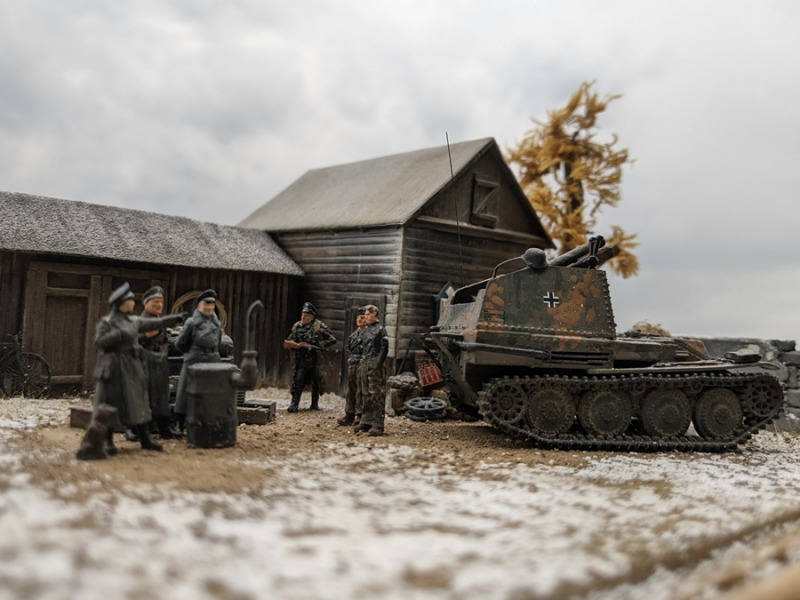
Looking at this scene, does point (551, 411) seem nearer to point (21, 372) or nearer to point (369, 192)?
point (369, 192)

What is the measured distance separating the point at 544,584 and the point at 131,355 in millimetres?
5506

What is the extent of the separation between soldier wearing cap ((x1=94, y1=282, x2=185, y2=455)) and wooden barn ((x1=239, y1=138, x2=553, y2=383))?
7.63 m

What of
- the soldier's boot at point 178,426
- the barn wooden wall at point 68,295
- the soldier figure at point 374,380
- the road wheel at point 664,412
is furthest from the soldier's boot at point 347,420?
the barn wooden wall at point 68,295

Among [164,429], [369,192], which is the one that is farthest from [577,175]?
[164,429]

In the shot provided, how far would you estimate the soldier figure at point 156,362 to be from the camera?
→ 842cm

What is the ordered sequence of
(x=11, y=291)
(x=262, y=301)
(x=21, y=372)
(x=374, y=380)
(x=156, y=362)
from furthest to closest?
(x=262, y=301) → (x=11, y=291) → (x=21, y=372) → (x=374, y=380) → (x=156, y=362)

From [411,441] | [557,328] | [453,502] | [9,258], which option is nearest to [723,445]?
[557,328]

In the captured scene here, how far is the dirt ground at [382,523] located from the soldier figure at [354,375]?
2.02m

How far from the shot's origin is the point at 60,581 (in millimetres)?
4004

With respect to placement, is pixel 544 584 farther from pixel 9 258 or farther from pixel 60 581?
pixel 9 258

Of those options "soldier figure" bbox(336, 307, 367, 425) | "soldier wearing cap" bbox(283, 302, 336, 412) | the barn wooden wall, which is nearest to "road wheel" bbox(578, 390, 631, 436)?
"soldier figure" bbox(336, 307, 367, 425)

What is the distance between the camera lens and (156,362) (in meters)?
8.63

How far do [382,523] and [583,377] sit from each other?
4961 mm

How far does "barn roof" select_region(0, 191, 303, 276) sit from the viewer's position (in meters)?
13.3
